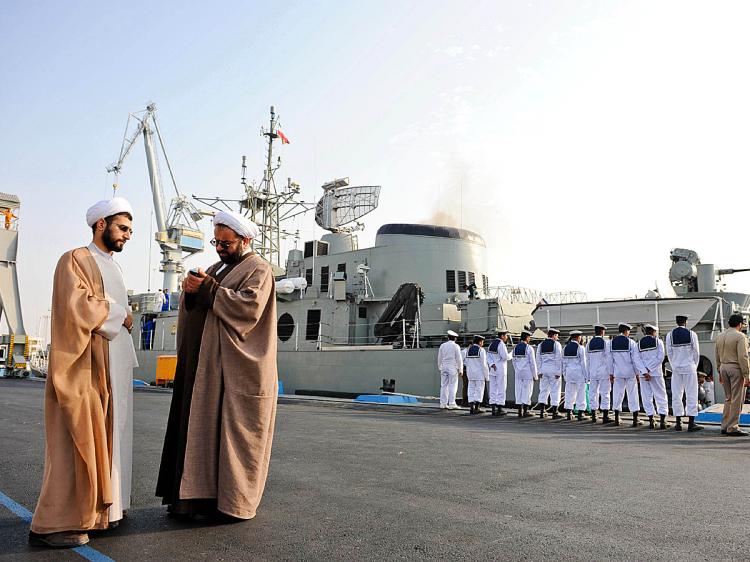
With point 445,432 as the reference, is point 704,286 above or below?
above

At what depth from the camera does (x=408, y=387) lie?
15.8m

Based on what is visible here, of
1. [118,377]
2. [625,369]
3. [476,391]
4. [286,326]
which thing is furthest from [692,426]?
[286,326]

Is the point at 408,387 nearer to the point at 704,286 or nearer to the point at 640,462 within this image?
the point at 704,286

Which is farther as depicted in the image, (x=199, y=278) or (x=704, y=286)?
(x=704, y=286)

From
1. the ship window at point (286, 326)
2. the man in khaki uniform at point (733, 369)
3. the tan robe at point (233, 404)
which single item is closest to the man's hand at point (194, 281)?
the tan robe at point (233, 404)

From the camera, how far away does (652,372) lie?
10.1 meters

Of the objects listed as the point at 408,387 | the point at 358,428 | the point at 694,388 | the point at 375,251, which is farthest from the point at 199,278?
the point at 375,251

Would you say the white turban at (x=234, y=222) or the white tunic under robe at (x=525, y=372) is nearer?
the white turban at (x=234, y=222)

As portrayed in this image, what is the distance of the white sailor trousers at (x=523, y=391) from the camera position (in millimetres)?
11879

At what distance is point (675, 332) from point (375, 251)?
1035 centimetres

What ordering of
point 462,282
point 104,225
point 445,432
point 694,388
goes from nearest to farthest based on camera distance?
1. point 104,225
2. point 445,432
3. point 694,388
4. point 462,282

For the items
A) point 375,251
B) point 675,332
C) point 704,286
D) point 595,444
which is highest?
point 375,251

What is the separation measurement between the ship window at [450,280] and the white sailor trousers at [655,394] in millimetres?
8531

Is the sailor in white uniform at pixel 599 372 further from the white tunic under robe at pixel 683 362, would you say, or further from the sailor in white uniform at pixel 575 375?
the white tunic under robe at pixel 683 362
